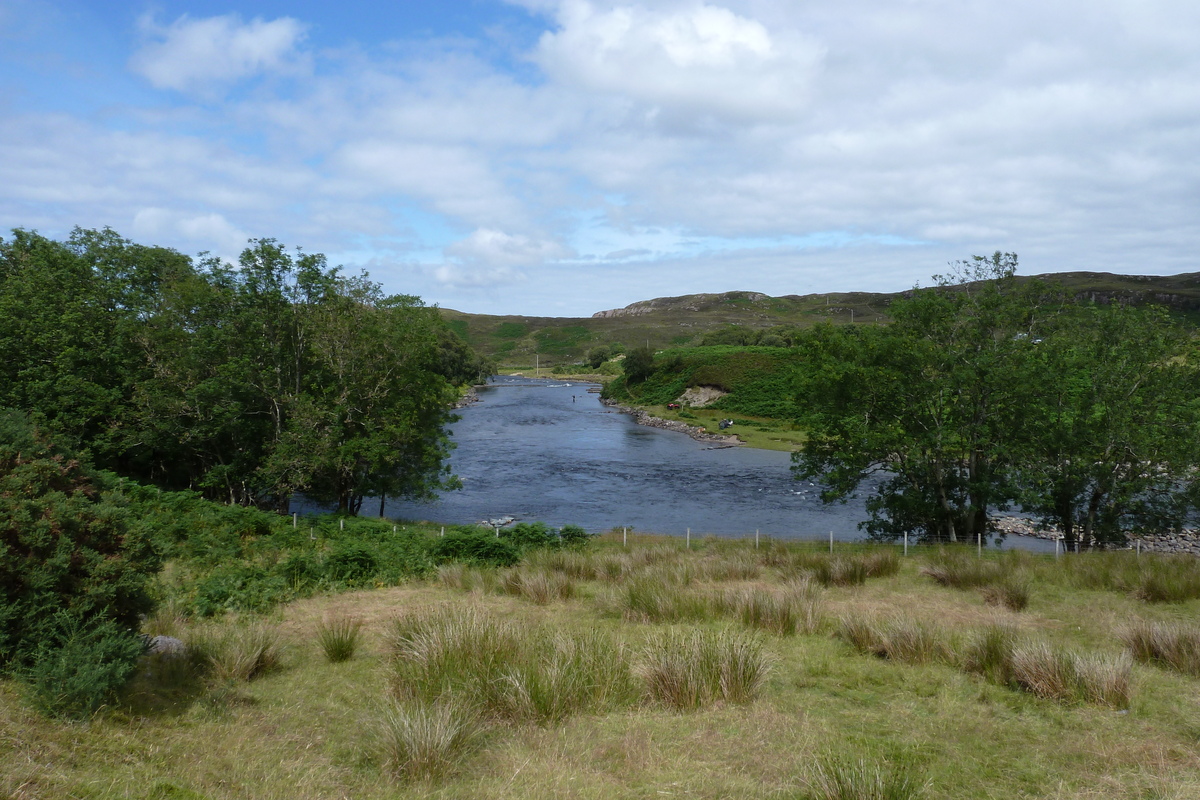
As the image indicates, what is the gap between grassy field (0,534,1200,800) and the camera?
16.5 ft

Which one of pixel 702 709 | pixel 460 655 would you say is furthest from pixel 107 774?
pixel 702 709

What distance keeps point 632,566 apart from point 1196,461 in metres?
16.6

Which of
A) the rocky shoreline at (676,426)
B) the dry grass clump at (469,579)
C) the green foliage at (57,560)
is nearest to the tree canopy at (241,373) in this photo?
the dry grass clump at (469,579)

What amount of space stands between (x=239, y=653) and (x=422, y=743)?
135 inches

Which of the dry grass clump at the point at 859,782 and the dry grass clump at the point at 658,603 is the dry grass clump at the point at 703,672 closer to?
the dry grass clump at the point at 859,782

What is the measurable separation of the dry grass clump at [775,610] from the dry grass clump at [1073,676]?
279 cm

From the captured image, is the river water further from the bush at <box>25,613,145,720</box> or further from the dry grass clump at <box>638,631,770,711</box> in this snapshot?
the bush at <box>25,613,145,720</box>

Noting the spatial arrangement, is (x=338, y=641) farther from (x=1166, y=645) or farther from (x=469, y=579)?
(x=1166, y=645)

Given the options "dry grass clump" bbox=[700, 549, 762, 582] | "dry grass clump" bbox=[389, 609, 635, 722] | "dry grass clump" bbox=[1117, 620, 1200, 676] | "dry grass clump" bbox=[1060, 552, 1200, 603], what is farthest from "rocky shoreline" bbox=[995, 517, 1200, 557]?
"dry grass clump" bbox=[389, 609, 635, 722]

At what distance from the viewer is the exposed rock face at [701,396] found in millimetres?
71750

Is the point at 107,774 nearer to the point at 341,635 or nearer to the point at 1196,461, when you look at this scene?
the point at 341,635

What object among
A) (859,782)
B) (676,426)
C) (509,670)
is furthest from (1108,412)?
(676,426)

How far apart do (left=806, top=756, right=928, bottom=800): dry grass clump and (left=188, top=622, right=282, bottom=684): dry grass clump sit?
574cm

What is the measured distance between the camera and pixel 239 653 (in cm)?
763
